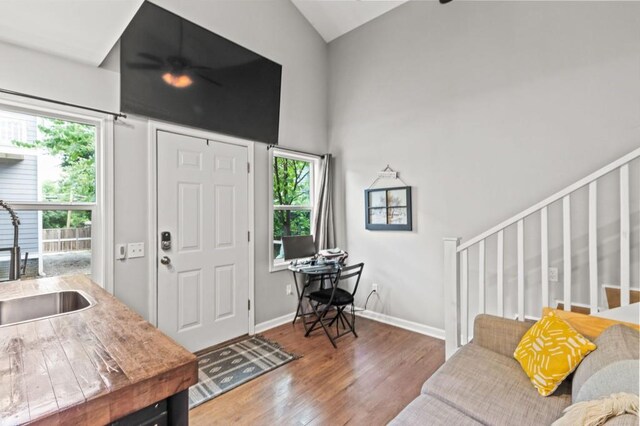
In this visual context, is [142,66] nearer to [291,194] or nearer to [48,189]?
[48,189]

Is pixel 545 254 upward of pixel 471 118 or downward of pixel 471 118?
downward

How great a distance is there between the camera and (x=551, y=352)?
151 centimetres

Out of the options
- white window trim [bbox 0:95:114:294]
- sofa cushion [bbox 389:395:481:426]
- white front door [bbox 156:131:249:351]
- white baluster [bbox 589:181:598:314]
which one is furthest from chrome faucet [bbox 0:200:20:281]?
white baluster [bbox 589:181:598:314]

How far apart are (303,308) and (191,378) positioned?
2.96m

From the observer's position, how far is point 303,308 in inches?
151

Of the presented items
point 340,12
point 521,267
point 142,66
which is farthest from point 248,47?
point 521,267

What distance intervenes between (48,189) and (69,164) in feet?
0.77

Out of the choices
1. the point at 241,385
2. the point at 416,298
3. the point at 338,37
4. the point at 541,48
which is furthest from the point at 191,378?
the point at 338,37

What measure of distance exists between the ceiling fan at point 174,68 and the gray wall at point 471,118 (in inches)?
75.8

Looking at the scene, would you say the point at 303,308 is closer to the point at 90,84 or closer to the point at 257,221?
the point at 257,221

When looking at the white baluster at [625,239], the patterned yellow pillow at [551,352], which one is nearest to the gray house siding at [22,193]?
the patterned yellow pillow at [551,352]

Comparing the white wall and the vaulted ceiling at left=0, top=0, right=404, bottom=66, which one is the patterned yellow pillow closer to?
the white wall

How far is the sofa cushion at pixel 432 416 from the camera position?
1.30 m

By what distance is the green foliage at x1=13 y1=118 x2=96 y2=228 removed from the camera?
221 centimetres
